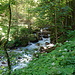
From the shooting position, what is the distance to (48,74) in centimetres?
150

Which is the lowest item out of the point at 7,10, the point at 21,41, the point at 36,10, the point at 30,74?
the point at 21,41

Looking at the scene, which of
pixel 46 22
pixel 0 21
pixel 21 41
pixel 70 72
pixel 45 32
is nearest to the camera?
pixel 70 72

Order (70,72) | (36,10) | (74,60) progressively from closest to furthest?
(70,72) → (74,60) → (36,10)

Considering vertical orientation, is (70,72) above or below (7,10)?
below

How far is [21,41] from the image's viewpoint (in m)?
9.94

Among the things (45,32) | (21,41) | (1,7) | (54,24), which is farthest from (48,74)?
(45,32)

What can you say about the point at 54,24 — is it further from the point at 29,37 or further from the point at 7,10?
the point at 29,37

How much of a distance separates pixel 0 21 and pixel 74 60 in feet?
7.27

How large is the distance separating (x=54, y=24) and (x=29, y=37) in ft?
18.7

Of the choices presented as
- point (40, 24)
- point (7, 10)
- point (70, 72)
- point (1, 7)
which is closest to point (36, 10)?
point (40, 24)

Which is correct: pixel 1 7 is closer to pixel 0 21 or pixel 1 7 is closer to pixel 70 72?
pixel 0 21

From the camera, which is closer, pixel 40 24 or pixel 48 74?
pixel 48 74

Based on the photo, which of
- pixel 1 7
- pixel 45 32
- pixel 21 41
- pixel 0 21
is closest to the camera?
pixel 1 7

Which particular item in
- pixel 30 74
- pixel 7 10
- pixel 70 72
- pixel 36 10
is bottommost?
pixel 30 74
